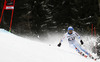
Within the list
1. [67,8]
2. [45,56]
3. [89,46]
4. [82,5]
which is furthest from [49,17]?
[45,56]

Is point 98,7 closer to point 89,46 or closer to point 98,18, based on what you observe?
point 98,18

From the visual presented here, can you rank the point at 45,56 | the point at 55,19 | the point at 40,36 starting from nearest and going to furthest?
1. the point at 45,56
2. the point at 40,36
3. the point at 55,19

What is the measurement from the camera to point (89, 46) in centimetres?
1252

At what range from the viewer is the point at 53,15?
2230 cm

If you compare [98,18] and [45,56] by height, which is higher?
[45,56]

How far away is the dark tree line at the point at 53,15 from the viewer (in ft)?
69.5

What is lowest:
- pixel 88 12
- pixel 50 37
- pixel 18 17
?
pixel 50 37

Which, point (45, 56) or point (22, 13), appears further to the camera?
point (22, 13)

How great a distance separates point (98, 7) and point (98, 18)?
2.24 meters

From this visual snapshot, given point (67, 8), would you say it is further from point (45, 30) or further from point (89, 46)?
point (89, 46)

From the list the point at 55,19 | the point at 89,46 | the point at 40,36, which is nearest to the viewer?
the point at 89,46

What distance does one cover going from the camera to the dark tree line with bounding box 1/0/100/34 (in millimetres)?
21188

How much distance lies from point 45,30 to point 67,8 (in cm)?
506

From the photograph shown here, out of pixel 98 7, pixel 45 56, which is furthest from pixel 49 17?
pixel 45 56
